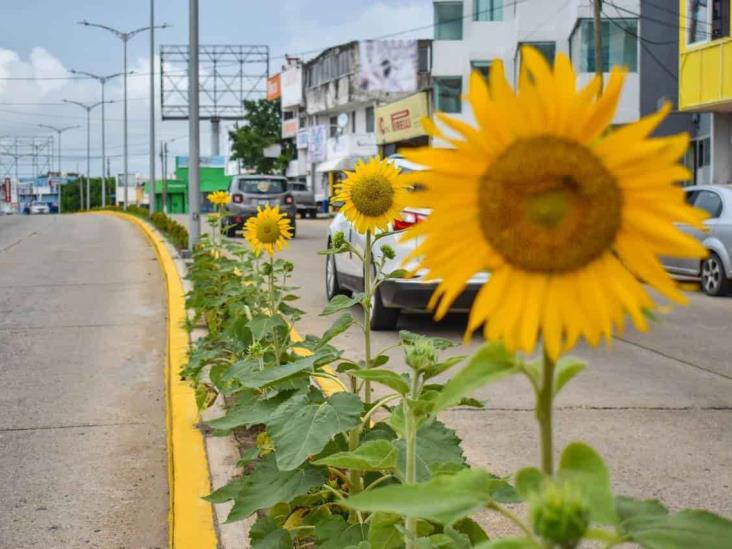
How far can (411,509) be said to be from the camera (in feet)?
5.17

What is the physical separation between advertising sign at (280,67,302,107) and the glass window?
59475 millimetres

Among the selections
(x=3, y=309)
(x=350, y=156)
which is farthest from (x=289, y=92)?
(x=3, y=309)

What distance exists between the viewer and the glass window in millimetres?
15773

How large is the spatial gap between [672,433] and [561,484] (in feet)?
17.3

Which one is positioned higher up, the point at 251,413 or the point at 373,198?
the point at 373,198

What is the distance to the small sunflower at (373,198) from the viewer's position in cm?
454

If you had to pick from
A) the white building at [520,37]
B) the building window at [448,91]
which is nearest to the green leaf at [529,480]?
the white building at [520,37]

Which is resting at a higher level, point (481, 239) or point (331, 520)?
point (481, 239)

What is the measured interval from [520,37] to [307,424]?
41.0 m

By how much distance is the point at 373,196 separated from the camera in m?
4.55

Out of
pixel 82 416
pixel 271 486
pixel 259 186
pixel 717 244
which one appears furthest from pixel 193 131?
pixel 271 486

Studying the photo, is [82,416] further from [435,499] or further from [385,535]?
[435,499]

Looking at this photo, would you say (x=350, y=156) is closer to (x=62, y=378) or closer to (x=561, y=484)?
(x=62, y=378)

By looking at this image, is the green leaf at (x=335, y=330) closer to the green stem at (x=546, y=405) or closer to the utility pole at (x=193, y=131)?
the green stem at (x=546, y=405)
